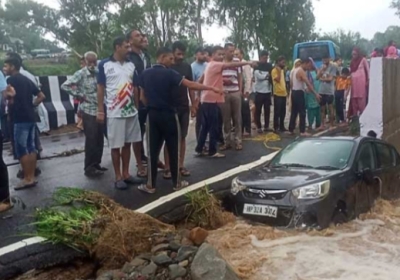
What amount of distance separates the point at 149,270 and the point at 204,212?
2042 millimetres

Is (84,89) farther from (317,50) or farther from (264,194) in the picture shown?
(317,50)

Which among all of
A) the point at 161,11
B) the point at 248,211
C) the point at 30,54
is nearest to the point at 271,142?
the point at 248,211

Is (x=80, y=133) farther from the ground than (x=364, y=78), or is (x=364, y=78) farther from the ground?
(x=364, y=78)

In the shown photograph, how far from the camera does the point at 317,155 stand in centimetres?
783

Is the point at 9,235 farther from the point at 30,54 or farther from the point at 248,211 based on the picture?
the point at 30,54

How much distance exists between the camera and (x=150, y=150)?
7.10m

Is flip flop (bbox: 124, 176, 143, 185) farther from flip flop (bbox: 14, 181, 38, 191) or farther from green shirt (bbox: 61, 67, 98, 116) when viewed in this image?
flip flop (bbox: 14, 181, 38, 191)

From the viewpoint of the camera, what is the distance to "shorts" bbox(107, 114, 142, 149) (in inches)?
282

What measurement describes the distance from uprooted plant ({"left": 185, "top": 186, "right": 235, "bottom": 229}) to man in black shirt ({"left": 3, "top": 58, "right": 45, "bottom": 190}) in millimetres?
2256

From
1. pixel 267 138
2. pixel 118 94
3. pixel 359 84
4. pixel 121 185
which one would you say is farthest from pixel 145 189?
pixel 359 84

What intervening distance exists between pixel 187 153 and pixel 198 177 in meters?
2.11

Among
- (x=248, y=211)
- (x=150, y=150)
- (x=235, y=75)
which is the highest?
(x=235, y=75)

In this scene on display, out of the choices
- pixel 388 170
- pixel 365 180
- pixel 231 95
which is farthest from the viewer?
pixel 231 95

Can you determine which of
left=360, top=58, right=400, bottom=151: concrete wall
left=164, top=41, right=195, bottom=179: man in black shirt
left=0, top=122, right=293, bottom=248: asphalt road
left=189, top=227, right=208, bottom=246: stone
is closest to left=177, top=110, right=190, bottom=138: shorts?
left=164, top=41, right=195, bottom=179: man in black shirt
